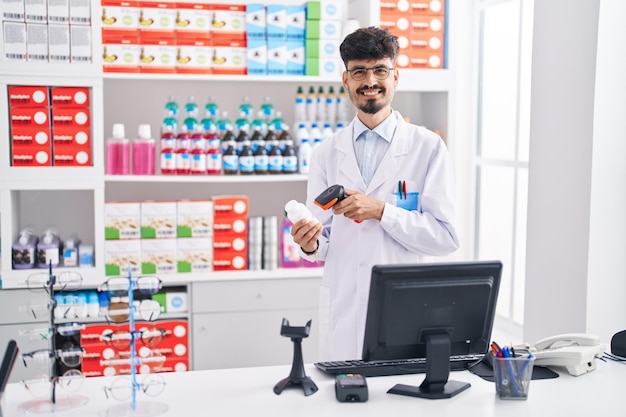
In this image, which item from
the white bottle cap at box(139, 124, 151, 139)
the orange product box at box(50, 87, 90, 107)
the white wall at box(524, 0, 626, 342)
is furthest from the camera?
the white bottle cap at box(139, 124, 151, 139)

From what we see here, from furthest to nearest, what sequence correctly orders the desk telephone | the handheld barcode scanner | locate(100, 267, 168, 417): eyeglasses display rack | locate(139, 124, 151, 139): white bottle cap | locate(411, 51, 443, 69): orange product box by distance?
locate(411, 51, 443, 69): orange product box < locate(139, 124, 151, 139): white bottle cap < the handheld barcode scanner < the desk telephone < locate(100, 267, 168, 417): eyeglasses display rack

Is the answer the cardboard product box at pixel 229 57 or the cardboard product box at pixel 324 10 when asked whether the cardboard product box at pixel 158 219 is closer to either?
the cardboard product box at pixel 229 57

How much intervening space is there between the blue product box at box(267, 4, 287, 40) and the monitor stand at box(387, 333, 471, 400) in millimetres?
2322

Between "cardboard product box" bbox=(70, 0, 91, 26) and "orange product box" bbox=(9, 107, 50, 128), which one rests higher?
"cardboard product box" bbox=(70, 0, 91, 26)

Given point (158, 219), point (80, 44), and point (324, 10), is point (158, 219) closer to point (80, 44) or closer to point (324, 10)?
point (80, 44)

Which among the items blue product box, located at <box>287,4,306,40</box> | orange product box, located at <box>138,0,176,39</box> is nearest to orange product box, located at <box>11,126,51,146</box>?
orange product box, located at <box>138,0,176,39</box>

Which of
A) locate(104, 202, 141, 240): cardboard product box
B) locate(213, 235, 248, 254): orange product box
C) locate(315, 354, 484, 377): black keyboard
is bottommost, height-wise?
locate(315, 354, 484, 377): black keyboard

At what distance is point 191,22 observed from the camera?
3.72 meters

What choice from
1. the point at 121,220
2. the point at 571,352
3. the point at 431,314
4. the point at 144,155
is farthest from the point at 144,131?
the point at 571,352

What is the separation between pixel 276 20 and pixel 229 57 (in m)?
0.31

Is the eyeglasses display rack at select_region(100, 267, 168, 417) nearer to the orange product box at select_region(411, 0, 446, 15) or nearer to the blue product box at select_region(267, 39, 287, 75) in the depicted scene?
the blue product box at select_region(267, 39, 287, 75)

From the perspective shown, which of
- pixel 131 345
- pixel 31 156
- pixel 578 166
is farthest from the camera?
pixel 31 156

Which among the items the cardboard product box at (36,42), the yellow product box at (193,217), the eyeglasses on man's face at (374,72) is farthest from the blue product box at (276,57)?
the eyeglasses on man's face at (374,72)

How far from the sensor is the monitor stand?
189 cm
